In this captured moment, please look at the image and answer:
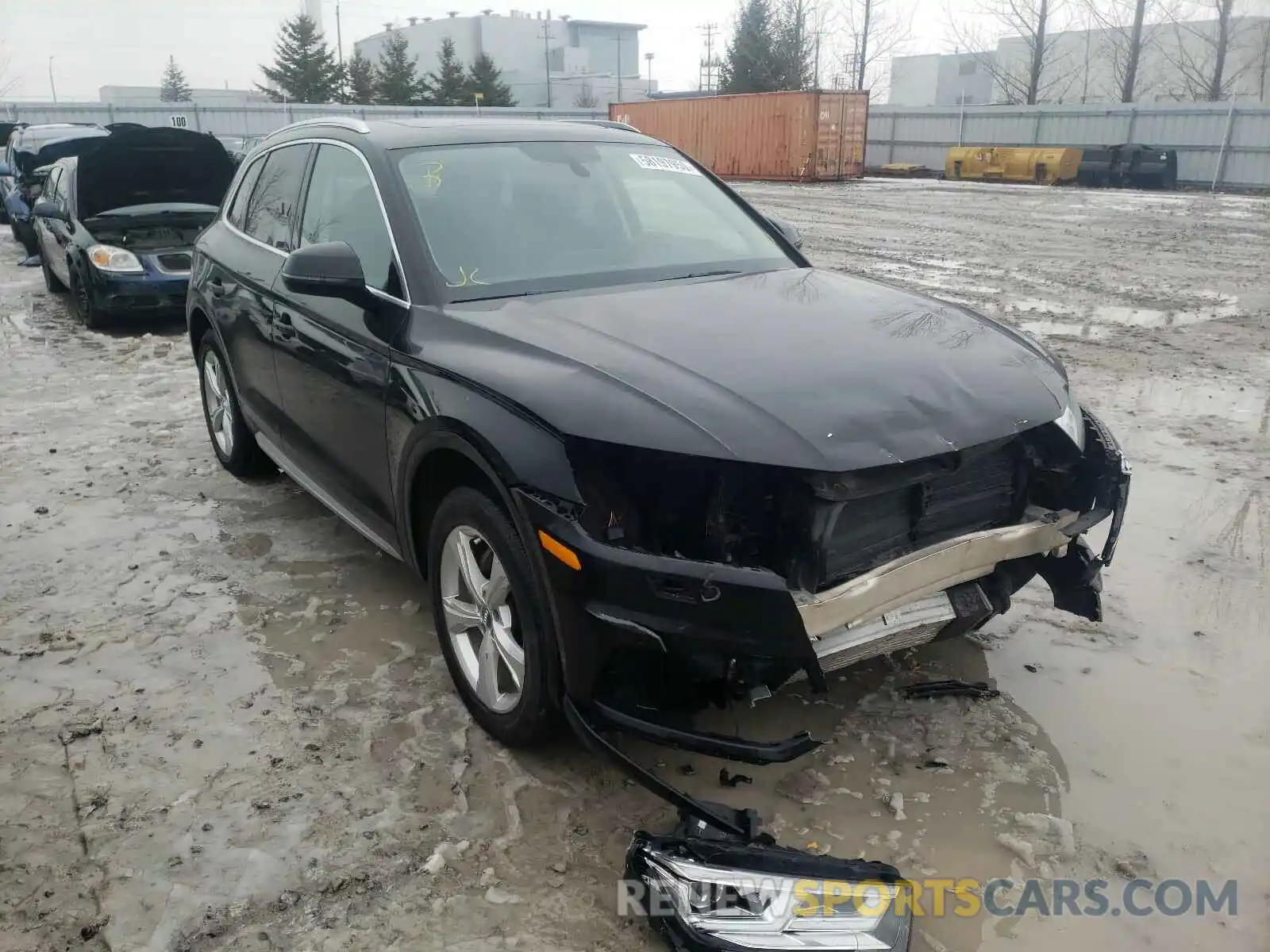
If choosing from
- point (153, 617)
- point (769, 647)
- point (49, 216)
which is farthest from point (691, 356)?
point (49, 216)

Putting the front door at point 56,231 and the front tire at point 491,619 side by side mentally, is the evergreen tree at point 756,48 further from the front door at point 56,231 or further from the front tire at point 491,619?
the front tire at point 491,619

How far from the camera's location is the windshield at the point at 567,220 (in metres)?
3.56

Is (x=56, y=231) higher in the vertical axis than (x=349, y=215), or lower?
lower

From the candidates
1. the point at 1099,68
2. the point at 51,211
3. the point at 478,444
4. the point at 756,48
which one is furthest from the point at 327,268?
the point at 1099,68

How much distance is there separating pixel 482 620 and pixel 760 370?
1.14 metres

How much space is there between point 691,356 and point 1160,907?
185cm

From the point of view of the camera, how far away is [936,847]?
2713 millimetres

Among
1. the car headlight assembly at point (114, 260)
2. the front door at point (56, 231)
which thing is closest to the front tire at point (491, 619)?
the car headlight assembly at point (114, 260)

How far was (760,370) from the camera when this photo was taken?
2783mm

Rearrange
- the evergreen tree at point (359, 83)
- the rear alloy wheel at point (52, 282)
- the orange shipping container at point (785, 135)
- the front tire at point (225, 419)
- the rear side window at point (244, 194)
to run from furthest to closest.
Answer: the evergreen tree at point (359, 83) < the orange shipping container at point (785, 135) < the rear alloy wheel at point (52, 282) < the front tire at point (225, 419) < the rear side window at point (244, 194)

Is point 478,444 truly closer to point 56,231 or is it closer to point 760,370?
point 760,370

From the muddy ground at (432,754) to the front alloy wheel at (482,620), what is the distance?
0.73 ft

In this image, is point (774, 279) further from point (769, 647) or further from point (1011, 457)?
point (769, 647)

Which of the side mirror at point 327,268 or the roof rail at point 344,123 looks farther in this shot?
the roof rail at point 344,123
